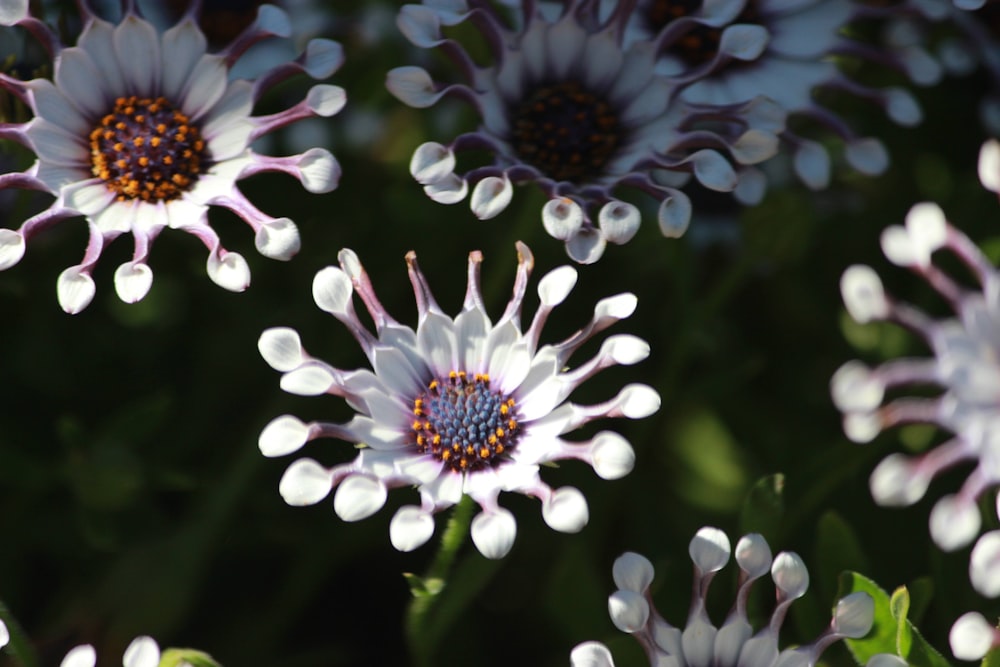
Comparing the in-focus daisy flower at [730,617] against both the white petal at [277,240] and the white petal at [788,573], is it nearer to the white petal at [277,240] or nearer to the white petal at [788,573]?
the white petal at [788,573]

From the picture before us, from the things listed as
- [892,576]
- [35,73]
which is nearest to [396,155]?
[35,73]

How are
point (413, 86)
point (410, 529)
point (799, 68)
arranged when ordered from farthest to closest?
point (799, 68) < point (413, 86) < point (410, 529)

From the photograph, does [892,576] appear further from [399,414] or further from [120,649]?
[120,649]

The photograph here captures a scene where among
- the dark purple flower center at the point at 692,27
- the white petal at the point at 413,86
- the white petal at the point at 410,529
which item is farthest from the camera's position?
Result: the dark purple flower center at the point at 692,27

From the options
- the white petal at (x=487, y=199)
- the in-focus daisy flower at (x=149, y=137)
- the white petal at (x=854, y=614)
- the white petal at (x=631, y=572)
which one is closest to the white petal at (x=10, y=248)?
the in-focus daisy flower at (x=149, y=137)

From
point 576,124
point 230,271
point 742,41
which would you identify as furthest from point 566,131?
point 230,271

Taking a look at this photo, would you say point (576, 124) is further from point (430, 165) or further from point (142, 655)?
point (142, 655)

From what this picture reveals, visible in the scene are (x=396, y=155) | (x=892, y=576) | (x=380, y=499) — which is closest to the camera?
(x=380, y=499)
